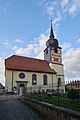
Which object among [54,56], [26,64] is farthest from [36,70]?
[54,56]

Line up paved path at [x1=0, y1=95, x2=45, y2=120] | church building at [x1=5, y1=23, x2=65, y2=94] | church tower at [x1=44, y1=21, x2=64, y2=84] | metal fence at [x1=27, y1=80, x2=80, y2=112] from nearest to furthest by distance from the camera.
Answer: metal fence at [x1=27, y1=80, x2=80, y2=112]
paved path at [x1=0, y1=95, x2=45, y2=120]
church building at [x1=5, y1=23, x2=65, y2=94]
church tower at [x1=44, y1=21, x2=64, y2=84]

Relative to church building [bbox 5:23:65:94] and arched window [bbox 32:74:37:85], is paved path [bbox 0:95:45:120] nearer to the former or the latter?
church building [bbox 5:23:65:94]

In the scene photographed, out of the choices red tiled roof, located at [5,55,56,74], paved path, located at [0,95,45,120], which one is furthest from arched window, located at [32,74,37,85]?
paved path, located at [0,95,45,120]

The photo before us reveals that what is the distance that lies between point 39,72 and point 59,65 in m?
7.72

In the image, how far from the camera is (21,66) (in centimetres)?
3991

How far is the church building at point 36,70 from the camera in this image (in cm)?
3684

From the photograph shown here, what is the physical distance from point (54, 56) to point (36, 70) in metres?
Result: 8.31

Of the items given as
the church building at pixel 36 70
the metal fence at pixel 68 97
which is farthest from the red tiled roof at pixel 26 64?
the metal fence at pixel 68 97

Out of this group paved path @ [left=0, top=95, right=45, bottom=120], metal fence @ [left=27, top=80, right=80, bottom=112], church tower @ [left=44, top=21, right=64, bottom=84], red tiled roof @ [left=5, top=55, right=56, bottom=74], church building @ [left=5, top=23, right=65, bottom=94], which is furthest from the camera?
church tower @ [left=44, top=21, right=64, bottom=84]

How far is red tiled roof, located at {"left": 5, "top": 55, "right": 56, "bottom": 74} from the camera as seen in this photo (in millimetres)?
38891

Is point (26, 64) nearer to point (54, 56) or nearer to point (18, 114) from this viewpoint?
point (54, 56)

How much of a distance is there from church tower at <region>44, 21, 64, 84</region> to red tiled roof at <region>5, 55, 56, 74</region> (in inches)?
67.5

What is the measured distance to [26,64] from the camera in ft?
137

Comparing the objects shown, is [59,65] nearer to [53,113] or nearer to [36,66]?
[36,66]
